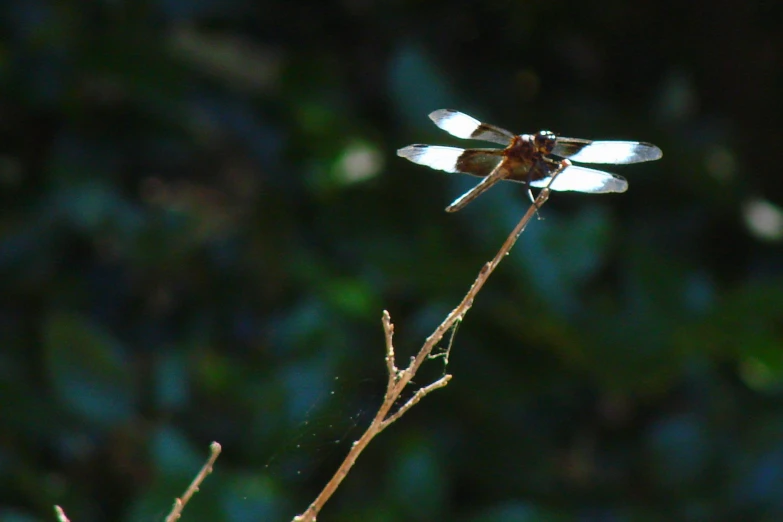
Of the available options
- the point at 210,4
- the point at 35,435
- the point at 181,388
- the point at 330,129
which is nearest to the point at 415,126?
the point at 330,129

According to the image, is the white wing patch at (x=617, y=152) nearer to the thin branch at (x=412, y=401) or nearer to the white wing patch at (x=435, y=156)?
the white wing patch at (x=435, y=156)

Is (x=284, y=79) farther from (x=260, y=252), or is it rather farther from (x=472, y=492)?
(x=472, y=492)

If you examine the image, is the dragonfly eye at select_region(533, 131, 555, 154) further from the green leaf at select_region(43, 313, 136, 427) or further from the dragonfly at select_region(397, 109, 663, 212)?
the green leaf at select_region(43, 313, 136, 427)

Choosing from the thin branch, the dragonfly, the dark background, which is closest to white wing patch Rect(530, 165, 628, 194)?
the dragonfly

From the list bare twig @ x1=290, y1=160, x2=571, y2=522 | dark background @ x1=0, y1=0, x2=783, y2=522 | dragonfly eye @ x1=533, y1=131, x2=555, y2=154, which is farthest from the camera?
dark background @ x1=0, y1=0, x2=783, y2=522

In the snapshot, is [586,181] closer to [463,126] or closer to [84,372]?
[463,126]

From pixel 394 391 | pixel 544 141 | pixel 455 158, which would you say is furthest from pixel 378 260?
pixel 394 391

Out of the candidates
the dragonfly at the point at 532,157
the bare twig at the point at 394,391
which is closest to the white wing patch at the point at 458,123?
the dragonfly at the point at 532,157
